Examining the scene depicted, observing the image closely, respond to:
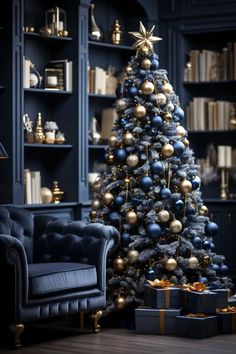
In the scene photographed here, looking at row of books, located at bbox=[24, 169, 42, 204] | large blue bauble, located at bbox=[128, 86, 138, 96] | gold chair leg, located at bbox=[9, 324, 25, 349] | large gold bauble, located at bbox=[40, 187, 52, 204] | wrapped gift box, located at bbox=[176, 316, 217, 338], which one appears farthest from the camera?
large gold bauble, located at bbox=[40, 187, 52, 204]

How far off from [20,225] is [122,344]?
47.0 inches

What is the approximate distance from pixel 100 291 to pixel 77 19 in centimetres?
281

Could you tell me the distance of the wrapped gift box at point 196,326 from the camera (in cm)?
604

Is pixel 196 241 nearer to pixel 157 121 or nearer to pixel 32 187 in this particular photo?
pixel 157 121

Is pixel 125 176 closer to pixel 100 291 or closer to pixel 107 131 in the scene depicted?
pixel 100 291

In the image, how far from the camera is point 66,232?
6492mm

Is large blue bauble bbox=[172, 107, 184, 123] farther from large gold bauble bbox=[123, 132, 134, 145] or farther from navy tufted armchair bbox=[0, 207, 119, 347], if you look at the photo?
navy tufted armchair bbox=[0, 207, 119, 347]

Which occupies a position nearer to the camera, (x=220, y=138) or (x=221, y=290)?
(x=221, y=290)

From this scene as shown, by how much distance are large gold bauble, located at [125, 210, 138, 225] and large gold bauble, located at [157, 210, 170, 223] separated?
0.59 ft

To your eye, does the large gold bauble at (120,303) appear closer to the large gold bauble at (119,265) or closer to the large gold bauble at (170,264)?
the large gold bauble at (119,265)

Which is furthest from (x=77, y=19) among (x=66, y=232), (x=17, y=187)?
(x=66, y=232)

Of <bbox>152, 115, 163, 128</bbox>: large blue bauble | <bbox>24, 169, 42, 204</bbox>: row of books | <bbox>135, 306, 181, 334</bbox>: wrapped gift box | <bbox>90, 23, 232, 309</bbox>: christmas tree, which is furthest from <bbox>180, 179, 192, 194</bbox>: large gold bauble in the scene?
<bbox>24, 169, 42, 204</bbox>: row of books

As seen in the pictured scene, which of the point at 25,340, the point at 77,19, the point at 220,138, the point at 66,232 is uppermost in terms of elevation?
the point at 77,19

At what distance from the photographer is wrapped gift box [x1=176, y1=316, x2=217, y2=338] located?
19.8 feet
